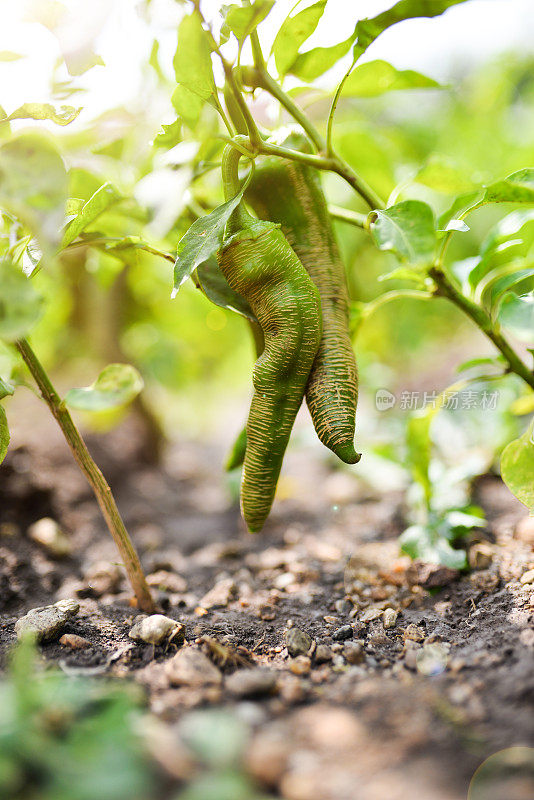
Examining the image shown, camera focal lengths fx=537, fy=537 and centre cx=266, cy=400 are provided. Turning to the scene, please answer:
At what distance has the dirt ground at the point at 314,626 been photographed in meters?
0.45

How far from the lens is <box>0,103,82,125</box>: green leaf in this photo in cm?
62

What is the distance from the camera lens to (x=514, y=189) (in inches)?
25.6

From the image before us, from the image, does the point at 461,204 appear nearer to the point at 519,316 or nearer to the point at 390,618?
the point at 519,316

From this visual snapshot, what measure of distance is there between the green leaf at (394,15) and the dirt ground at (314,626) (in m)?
0.72

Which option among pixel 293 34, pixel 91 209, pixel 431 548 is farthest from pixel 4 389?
pixel 431 548

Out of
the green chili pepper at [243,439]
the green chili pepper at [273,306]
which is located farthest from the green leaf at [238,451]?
the green chili pepper at [273,306]

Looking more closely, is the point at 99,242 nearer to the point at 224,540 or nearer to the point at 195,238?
the point at 195,238

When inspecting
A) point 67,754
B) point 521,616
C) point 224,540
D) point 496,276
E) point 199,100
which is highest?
point 199,100

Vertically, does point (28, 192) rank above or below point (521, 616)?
above

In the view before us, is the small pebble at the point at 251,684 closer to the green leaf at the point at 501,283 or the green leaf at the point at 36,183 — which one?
the green leaf at the point at 36,183

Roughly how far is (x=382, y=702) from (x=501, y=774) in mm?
123

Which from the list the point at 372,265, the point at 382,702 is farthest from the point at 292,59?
the point at 372,265

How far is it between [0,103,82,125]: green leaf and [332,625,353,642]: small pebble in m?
0.71

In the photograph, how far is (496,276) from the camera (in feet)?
2.49
